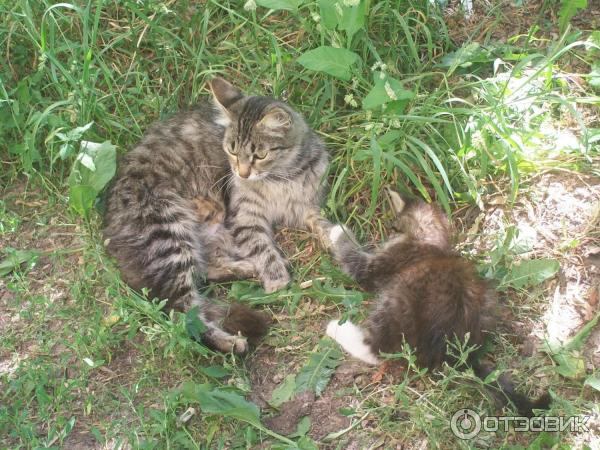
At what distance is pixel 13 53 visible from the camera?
15.4ft

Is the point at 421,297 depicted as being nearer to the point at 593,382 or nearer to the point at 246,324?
the point at 593,382

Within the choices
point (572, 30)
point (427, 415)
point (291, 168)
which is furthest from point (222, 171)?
point (572, 30)

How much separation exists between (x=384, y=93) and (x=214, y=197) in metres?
1.37

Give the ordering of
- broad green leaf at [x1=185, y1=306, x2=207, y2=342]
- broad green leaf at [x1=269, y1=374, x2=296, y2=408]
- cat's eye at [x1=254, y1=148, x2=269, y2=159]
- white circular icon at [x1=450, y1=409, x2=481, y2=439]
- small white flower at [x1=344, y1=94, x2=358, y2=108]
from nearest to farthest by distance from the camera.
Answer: white circular icon at [x1=450, y1=409, x2=481, y2=439] < broad green leaf at [x1=269, y1=374, x2=296, y2=408] < broad green leaf at [x1=185, y1=306, x2=207, y2=342] < small white flower at [x1=344, y1=94, x2=358, y2=108] < cat's eye at [x1=254, y1=148, x2=269, y2=159]

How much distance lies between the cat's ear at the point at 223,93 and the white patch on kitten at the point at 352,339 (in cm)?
153

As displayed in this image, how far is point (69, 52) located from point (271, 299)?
228cm

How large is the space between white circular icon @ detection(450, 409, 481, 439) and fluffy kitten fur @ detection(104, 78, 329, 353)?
130cm

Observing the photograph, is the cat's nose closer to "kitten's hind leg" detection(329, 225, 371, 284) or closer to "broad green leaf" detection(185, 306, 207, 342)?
"kitten's hind leg" detection(329, 225, 371, 284)

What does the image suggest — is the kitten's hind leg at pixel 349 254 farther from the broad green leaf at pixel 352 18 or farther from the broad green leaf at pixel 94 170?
the broad green leaf at pixel 94 170

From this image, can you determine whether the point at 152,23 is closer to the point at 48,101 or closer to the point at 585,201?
the point at 48,101

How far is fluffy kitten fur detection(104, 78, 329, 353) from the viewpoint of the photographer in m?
3.85

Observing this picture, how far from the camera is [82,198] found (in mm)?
4023

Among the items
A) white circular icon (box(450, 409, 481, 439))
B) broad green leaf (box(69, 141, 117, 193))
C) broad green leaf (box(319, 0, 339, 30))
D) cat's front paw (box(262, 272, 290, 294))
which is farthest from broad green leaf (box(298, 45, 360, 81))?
white circular icon (box(450, 409, 481, 439))

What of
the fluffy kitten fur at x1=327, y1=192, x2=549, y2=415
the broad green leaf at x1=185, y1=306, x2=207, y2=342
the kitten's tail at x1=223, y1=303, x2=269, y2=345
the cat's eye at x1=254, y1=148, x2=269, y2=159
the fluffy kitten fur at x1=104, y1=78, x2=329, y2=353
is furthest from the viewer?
the cat's eye at x1=254, y1=148, x2=269, y2=159
